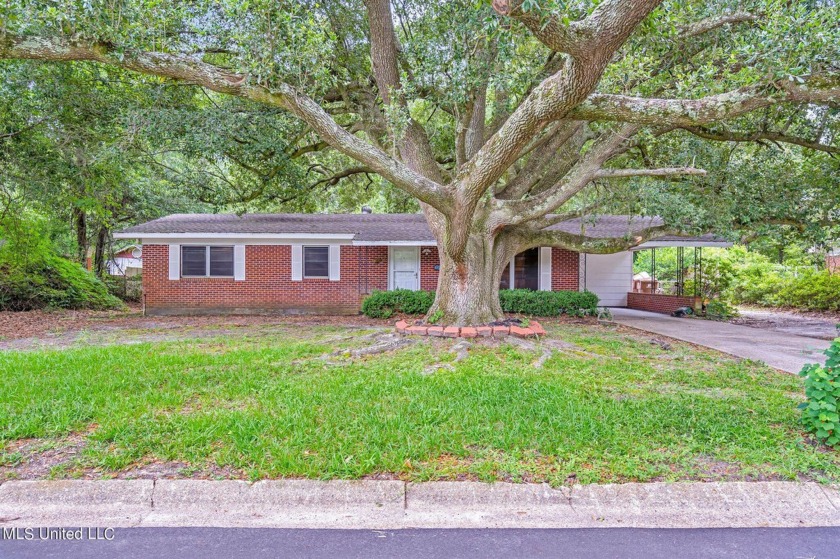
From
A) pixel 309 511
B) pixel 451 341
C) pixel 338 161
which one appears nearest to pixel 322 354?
pixel 451 341

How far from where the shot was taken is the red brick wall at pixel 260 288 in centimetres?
1352

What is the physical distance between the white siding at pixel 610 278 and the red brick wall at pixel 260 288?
790 centimetres

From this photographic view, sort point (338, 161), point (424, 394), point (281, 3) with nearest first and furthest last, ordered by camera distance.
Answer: point (424, 394) < point (281, 3) < point (338, 161)

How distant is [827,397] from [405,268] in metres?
11.6

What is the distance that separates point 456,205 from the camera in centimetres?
672

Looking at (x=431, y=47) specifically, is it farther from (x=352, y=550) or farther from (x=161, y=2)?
(x=352, y=550)

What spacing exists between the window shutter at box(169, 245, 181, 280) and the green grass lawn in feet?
24.0

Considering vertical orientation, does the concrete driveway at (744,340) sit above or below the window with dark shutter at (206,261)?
below

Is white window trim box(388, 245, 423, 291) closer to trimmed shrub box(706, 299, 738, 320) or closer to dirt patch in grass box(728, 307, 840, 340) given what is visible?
trimmed shrub box(706, 299, 738, 320)

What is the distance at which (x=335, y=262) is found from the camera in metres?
13.9

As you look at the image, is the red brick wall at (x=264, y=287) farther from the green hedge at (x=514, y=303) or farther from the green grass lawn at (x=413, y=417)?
the green grass lawn at (x=413, y=417)

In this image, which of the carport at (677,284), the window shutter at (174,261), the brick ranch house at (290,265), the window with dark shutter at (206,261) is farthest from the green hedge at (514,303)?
the window shutter at (174,261)

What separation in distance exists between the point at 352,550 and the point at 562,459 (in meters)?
1.53

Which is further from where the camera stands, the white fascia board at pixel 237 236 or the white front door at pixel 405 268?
the white front door at pixel 405 268
